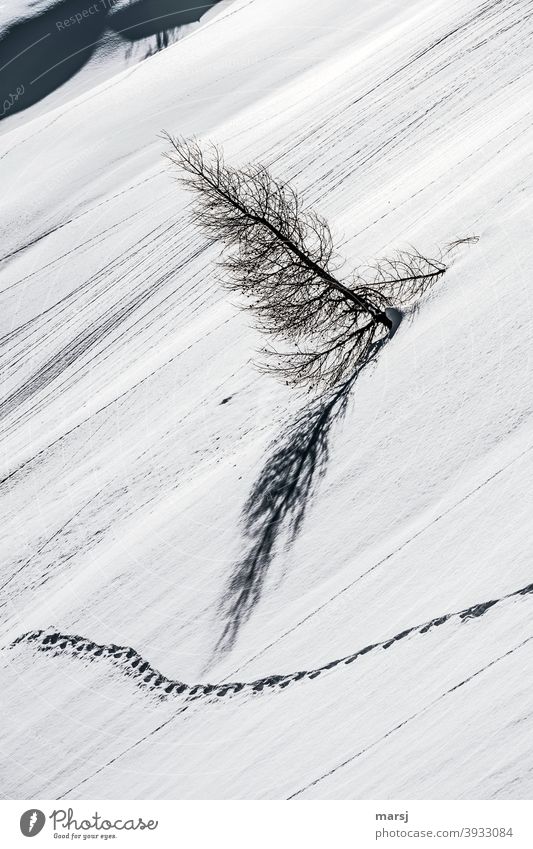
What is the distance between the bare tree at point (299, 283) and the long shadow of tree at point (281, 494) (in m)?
0.37

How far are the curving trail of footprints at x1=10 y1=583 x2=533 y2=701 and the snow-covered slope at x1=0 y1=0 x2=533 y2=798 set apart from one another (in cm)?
4

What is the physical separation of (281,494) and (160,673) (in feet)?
9.64

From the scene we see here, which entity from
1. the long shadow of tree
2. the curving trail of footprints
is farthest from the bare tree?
the curving trail of footprints

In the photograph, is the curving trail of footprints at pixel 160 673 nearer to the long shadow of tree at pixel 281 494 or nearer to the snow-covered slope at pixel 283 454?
the snow-covered slope at pixel 283 454

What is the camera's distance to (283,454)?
1206 centimetres

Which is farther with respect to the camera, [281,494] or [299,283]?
[281,494]
